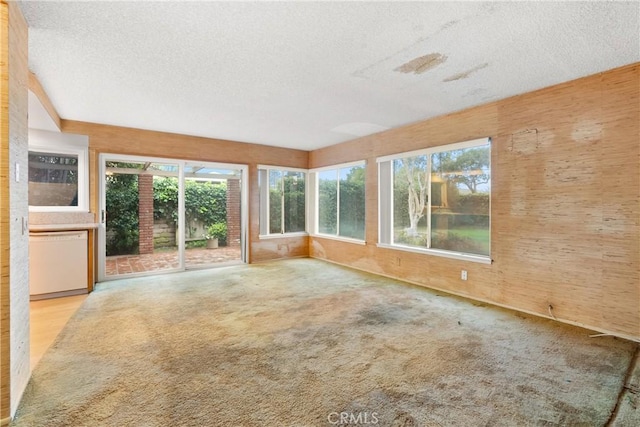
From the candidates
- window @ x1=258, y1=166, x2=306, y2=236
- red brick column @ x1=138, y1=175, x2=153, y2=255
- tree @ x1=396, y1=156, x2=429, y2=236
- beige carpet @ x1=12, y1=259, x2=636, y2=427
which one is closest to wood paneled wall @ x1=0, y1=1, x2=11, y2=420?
beige carpet @ x1=12, y1=259, x2=636, y2=427

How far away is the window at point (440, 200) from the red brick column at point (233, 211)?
3.27 m

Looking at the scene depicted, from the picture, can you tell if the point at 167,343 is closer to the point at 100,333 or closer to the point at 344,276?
the point at 100,333

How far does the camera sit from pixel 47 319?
3402 mm

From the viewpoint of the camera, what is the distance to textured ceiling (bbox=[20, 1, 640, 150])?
83.8 inches

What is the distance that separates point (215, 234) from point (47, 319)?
390 centimetres

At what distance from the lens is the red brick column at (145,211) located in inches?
220

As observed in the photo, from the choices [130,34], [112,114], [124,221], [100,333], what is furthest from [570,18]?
[124,221]

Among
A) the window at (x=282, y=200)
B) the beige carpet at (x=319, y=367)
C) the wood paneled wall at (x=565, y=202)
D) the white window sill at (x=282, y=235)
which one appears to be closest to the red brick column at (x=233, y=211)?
the window at (x=282, y=200)

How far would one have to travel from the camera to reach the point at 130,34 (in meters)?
2.43

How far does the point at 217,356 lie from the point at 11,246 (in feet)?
5.21

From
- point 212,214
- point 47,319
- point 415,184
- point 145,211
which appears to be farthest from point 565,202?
point 145,211

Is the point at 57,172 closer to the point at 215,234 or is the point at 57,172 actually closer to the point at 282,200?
the point at 215,234

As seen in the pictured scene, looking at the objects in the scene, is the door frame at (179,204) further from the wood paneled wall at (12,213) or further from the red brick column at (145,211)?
the wood paneled wall at (12,213)

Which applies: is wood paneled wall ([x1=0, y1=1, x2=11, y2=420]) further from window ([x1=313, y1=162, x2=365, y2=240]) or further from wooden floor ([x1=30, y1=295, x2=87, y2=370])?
window ([x1=313, y1=162, x2=365, y2=240])
